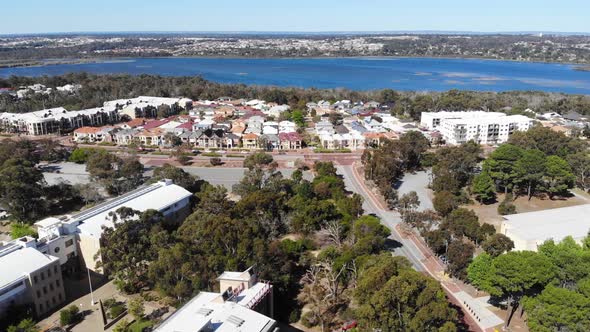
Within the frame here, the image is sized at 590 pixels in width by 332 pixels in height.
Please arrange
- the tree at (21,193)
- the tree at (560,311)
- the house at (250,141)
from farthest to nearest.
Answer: the house at (250,141) → the tree at (21,193) → the tree at (560,311)

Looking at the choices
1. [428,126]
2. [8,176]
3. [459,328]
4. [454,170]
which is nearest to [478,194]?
[454,170]

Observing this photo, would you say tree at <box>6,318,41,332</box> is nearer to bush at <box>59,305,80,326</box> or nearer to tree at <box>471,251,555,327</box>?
bush at <box>59,305,80,326</box>

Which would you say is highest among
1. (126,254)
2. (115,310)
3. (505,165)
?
(505,165)

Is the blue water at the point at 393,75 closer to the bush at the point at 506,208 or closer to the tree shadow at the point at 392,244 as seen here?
the bush at the point at 506,208

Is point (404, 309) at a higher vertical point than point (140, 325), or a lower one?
higher

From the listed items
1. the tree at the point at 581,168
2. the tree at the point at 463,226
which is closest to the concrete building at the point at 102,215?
the tree at the point at 463,226

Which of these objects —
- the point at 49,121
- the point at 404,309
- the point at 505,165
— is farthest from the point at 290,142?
the point at 404,309

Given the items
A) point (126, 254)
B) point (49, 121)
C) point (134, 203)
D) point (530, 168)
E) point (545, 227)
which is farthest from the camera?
point (49, 121)

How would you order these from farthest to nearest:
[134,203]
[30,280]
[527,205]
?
[527,205] → [134,203] → [30,280]

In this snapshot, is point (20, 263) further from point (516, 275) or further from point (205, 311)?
point (516, 275)
